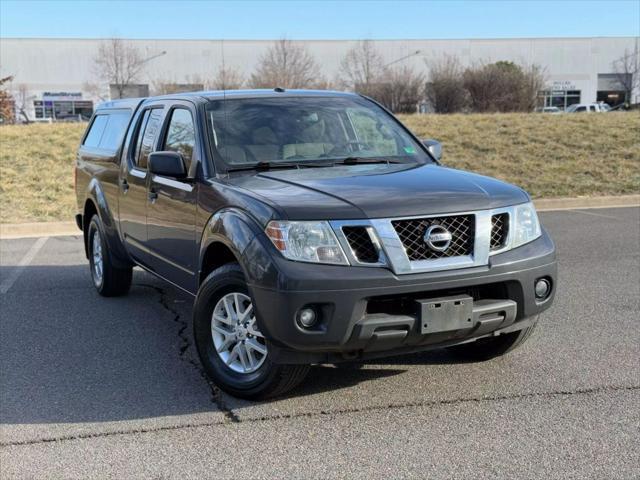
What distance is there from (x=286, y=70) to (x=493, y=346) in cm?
4093

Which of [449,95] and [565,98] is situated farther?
[565,98]

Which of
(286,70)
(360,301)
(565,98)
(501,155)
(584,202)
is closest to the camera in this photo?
(360,301)

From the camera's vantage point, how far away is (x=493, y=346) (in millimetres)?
4688

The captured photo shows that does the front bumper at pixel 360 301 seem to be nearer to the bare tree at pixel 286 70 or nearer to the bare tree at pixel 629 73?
the bare tree at pixel 286 70

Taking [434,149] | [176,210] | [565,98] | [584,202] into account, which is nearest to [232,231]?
[176,210]

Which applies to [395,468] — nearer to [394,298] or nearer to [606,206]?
[394,298]

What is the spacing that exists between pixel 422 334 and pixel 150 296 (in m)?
4.03

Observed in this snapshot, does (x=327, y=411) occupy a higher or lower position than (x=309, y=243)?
lower

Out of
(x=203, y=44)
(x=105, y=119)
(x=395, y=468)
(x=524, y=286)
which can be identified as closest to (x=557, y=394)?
(x=524, y=286)

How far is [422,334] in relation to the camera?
3699mm

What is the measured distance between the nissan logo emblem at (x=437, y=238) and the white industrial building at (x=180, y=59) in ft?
179

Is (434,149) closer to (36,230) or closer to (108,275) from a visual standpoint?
(108,275)

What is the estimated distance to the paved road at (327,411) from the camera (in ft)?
11.0

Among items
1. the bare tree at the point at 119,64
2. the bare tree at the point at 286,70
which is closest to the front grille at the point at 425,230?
the bare tree at the point at 286,70
